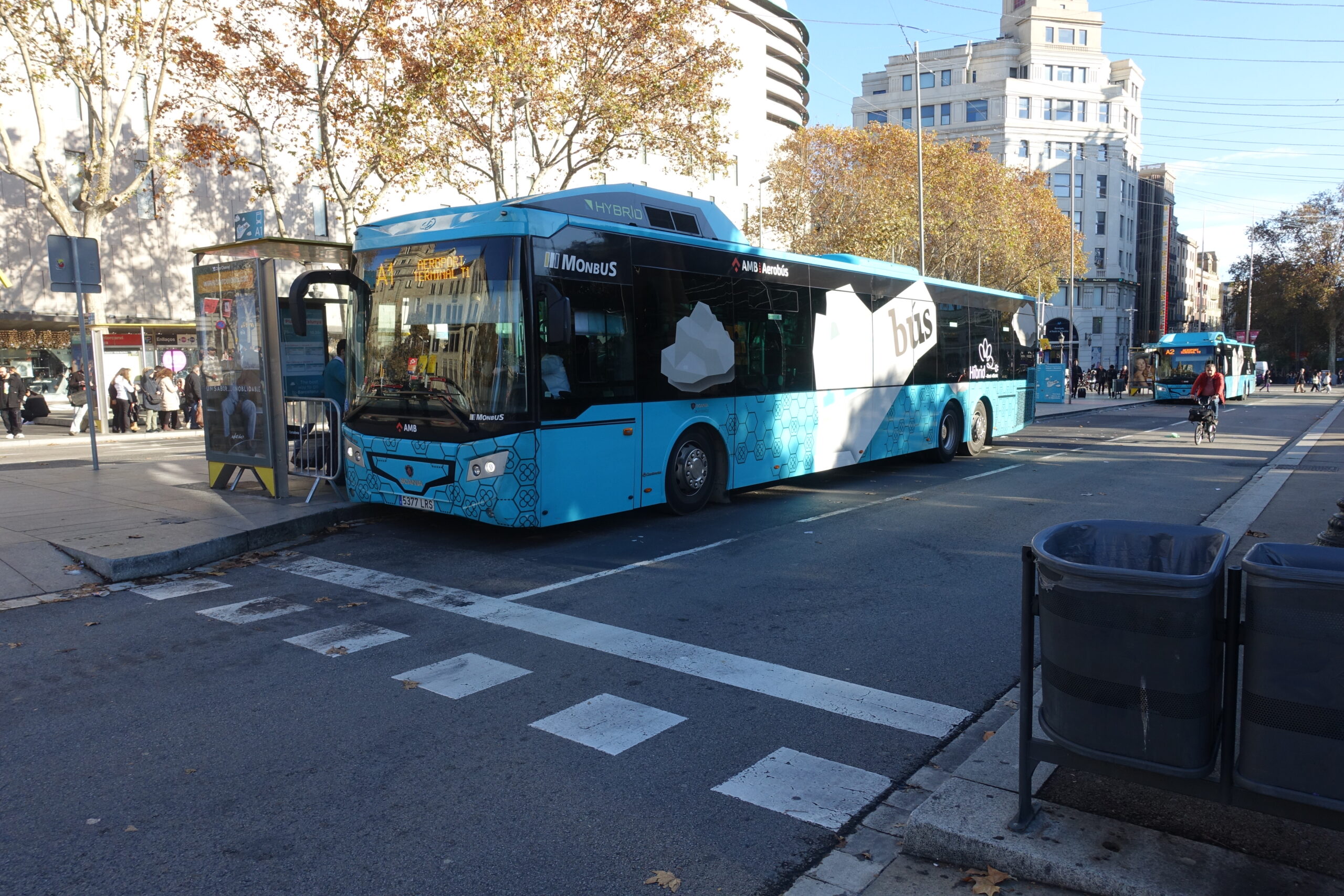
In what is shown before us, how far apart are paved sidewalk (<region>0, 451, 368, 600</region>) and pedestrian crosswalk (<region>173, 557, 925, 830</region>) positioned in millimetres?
588

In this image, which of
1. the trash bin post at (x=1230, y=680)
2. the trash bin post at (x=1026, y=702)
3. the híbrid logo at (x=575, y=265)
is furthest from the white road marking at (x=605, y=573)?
the trash bin post at (x=1230, y=680)

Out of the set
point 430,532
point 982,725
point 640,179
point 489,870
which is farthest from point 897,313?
point 640,179

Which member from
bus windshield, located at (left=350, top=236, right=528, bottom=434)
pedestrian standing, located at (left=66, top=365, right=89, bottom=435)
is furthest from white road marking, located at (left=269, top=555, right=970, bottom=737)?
pedestrian standing, located at (left=66, top=365, right=89, bottom=435)

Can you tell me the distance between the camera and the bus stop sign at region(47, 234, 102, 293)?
13422 millimetres

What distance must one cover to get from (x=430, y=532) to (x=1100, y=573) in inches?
312

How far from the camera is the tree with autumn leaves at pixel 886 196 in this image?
1626 inches

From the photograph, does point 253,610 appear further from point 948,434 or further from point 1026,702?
point 948,434

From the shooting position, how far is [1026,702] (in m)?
3.53

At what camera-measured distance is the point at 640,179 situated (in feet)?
167

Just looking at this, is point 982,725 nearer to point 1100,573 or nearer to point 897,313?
point 1100,573

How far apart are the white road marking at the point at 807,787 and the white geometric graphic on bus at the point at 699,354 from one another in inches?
244

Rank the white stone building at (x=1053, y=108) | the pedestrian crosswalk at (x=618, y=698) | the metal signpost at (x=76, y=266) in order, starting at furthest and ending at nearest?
the white stone building at (x=1053, y=108)
the metal signpost at (x=76, y=266)
the pedestrian crosswalk at (x=618, y=698)

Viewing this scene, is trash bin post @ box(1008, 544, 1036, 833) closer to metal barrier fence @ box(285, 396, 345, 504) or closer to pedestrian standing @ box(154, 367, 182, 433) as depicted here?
metal barrier fence @ box(285, 396, 345, 504)

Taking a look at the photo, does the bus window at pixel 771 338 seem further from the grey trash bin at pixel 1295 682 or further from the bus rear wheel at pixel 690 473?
→ the grey trash bin at pixel 1295 682
